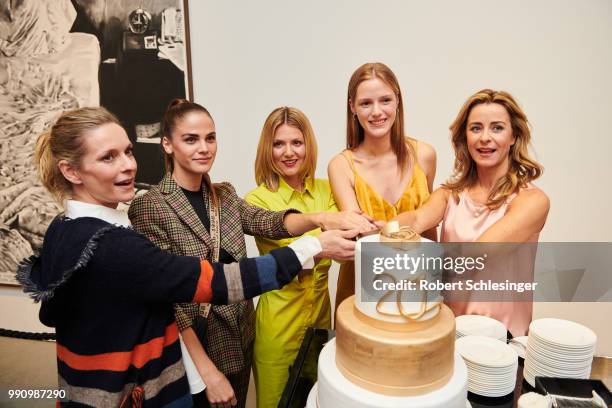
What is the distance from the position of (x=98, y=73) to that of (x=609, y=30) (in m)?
3.41

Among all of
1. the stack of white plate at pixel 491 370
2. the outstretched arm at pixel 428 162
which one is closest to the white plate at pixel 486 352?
the stack of white plate at pixel 491 370

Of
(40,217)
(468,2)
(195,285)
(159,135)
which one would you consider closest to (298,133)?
(195,285)

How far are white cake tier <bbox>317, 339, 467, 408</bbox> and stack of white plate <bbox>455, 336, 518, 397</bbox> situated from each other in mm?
161

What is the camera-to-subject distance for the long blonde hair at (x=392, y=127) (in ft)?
6.37

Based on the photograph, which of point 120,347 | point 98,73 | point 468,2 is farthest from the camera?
point 98,73

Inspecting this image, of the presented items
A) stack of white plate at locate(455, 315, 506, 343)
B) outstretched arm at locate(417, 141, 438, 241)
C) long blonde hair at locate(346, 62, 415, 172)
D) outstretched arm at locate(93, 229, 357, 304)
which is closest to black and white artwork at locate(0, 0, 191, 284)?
long blonde hair at locate(346, 62, 415, 172)

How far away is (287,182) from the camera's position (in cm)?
224

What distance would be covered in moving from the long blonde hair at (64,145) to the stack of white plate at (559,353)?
161 cm

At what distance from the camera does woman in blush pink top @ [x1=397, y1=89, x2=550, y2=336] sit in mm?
1754

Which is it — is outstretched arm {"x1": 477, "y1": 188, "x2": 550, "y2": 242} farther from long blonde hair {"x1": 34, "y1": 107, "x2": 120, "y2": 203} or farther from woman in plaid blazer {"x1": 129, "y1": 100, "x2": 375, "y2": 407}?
long blonde hair {"x1": 34, "y1": 107, "x2": 120, "y2": 203}

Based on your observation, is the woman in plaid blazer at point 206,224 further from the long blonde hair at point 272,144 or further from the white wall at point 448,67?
the white wall at point 448,67

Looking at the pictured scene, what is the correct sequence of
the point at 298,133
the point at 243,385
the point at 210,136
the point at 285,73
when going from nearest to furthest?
the point at 210,136 → the point at 243,385 → the point at 298,133 → the point at 285,73

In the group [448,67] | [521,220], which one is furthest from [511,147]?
[448,67]

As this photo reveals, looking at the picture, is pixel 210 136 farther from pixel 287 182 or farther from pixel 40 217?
pixel 40 217
